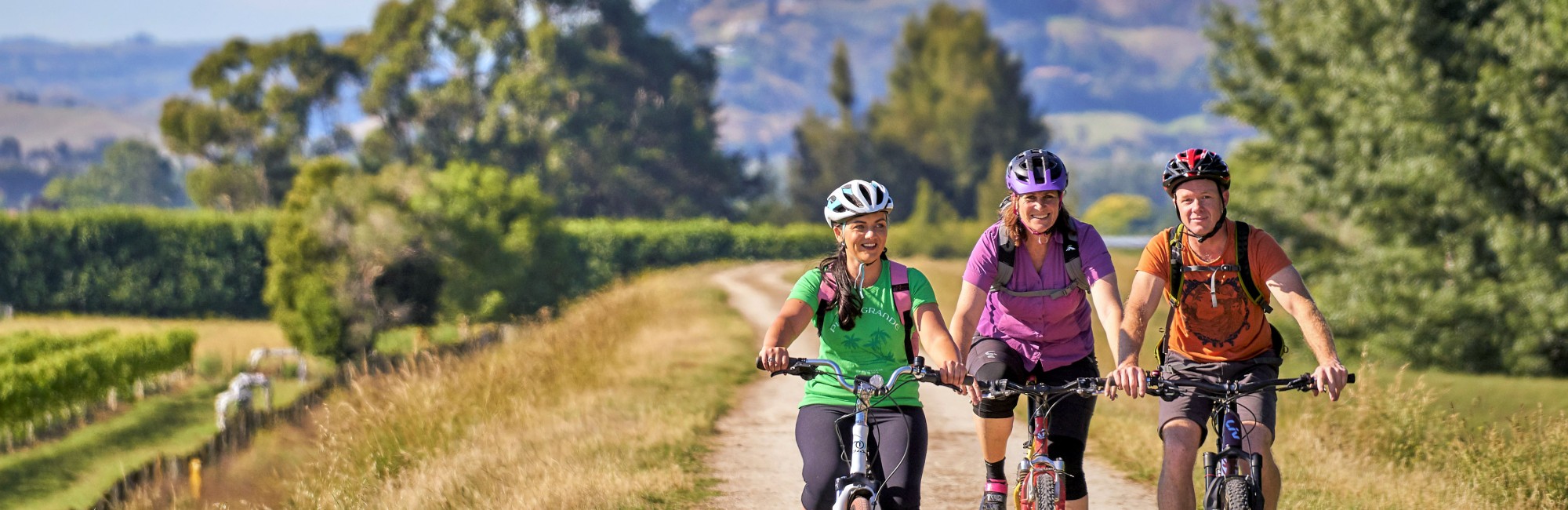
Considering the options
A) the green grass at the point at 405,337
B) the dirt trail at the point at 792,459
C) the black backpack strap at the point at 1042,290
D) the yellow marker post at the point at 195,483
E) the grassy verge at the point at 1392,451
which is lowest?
the yellow marker post at the point at 195,483

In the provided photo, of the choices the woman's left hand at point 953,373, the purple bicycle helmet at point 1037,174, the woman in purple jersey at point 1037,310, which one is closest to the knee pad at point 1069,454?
the woman in purple jersey at point 1037,310

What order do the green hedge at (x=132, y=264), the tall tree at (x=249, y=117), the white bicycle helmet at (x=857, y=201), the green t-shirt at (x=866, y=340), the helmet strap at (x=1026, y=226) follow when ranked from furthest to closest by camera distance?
the tall tree at (x=249, y=117) → the green hedge at (x=132, y=264) → the helmet strap at (x=1026, y=226) → the green t-shirt at (x=866, y=340) → the white bicycle helmet at (x=857, y=201)

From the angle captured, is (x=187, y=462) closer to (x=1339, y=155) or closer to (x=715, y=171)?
(x=1339, y=155)

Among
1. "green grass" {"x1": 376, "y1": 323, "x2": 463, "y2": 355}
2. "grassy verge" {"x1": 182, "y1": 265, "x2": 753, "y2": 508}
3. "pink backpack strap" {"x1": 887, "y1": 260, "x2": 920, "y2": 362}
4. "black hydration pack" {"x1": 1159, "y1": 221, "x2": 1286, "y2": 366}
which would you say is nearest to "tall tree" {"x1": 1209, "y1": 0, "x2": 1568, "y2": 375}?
"grassy verge" {"x1": 182, "y1": 265, "x2": 753, "y2": 508}

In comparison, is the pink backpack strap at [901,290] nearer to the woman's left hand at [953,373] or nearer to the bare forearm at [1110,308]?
the woman's left hand at [953,373]

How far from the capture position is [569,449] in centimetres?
1070

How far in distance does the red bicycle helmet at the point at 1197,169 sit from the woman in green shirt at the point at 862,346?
114 cm

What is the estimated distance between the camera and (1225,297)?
5.68 m

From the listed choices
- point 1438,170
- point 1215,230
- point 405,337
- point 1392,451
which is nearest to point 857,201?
point 1215,230

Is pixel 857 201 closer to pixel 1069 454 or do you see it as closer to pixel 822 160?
pixel 1069 454

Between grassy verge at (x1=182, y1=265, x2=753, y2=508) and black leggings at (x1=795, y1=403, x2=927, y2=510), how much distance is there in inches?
135

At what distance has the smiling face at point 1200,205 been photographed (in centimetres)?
555

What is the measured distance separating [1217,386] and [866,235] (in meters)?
1.49

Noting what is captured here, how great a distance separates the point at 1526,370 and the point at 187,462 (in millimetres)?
24853
